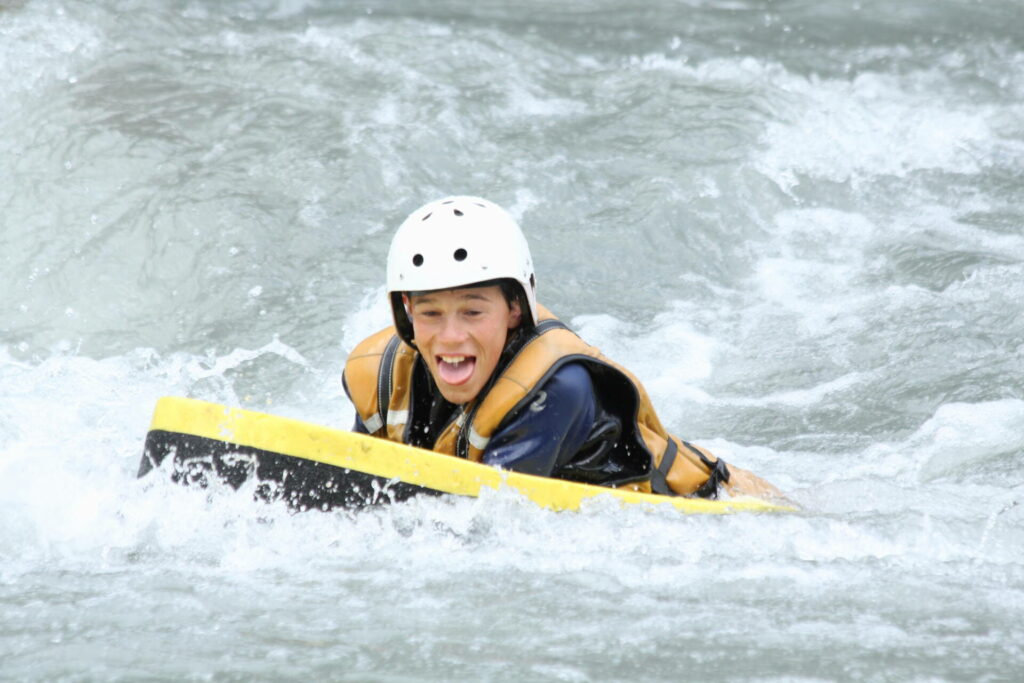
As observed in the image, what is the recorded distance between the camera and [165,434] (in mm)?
3576

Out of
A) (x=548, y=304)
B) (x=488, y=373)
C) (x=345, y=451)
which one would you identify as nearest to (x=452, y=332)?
(x=488, y=373)

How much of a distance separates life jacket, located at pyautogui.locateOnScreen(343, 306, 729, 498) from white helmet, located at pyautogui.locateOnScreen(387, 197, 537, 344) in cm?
15

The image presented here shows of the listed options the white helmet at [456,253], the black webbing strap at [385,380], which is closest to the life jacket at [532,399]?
the black webbing strap at [385,380]

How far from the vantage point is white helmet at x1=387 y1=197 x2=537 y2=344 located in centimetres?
356

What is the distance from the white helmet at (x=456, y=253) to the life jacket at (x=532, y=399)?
0.51 ft

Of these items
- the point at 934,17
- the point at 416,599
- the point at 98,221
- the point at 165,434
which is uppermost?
the point at 934,17

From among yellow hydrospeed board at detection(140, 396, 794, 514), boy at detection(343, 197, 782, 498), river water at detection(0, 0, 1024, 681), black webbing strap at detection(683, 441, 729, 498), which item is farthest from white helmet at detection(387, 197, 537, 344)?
black webbing strap at detection(683, 441, 729, 498)

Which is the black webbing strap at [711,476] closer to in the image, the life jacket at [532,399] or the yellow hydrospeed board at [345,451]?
the life jacket at [532,399]

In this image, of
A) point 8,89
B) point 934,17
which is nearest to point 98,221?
point 8,89

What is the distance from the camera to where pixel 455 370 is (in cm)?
361

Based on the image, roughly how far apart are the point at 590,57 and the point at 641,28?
0.73m

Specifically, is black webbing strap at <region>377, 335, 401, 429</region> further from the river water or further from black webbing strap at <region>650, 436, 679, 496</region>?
black webbing strap at <region>650, 436, 679, 496</region>

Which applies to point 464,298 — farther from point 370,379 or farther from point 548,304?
point 548,304

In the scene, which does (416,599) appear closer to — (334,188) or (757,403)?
(757,403)
